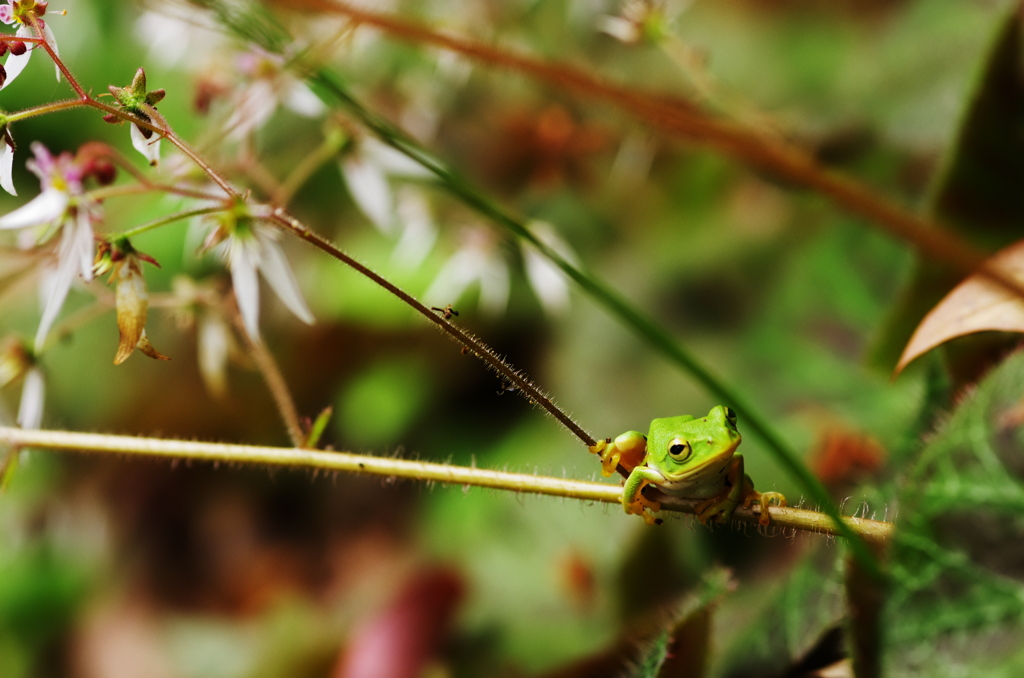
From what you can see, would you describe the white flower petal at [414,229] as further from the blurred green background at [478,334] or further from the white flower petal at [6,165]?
the white flower petal at [6,165]

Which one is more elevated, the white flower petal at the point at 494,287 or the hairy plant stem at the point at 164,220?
the hairy plant stem at the point at 164,220

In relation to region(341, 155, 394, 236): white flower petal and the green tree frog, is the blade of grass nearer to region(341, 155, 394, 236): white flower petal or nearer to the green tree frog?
the green tree frog

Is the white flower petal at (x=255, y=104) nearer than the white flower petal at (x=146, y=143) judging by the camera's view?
No

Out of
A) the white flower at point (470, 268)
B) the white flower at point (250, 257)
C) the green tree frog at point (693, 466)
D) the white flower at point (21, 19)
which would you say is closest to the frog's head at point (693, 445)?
the green tree frog at point (693, 466)

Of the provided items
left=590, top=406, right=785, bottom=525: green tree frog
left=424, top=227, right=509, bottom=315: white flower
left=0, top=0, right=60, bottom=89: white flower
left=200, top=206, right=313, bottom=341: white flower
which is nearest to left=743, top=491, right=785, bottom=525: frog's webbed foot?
left=590, top=406, right=785, bottom=525: green tree frog

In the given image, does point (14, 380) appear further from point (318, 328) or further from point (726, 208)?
point (726, 208)

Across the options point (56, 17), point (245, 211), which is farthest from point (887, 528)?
point (56, 17)

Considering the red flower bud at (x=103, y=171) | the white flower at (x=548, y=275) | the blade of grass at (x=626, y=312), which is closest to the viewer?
the blade of grass at (x=626, y=312)
